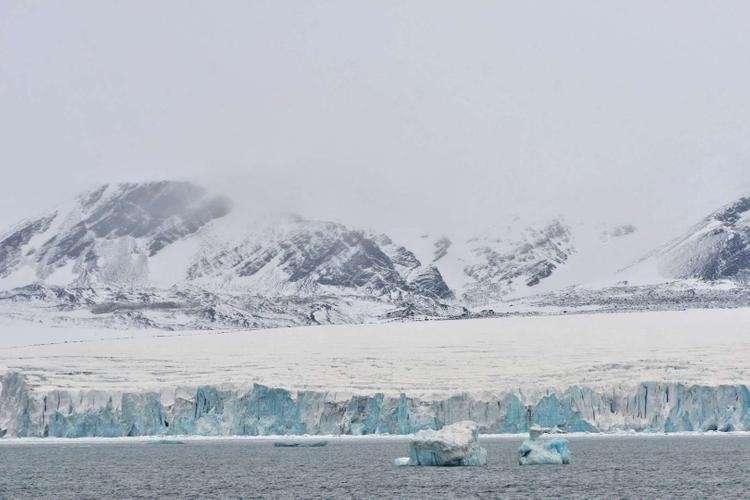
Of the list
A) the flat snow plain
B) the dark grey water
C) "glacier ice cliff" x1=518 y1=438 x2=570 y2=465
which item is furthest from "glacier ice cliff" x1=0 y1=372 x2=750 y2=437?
"glacier ice cliff" x1=518 y1=438 x2=570 y2=465

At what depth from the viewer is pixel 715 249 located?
169 m

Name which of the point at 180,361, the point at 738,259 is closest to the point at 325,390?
the point at 180,361

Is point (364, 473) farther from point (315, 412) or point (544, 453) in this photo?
point (315, 412)

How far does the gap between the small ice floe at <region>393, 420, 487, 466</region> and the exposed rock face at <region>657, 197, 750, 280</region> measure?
12582 cm

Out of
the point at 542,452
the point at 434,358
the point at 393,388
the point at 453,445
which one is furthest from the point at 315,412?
the point at 453,445

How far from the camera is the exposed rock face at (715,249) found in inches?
6516

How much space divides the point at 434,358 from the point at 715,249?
4363 inches

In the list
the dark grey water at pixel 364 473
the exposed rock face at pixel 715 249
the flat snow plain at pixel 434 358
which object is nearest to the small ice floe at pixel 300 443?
the dark grey water at pixel 364 473

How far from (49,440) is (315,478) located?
2402 cm

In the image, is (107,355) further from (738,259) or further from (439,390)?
(738,259)

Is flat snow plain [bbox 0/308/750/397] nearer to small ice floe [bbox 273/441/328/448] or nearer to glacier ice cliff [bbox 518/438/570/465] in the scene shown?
small ice floe [bbox 273/441/328/448]

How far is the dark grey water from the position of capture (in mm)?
35312

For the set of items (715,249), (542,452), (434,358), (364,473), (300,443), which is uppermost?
(715,249)

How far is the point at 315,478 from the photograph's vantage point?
133ft
